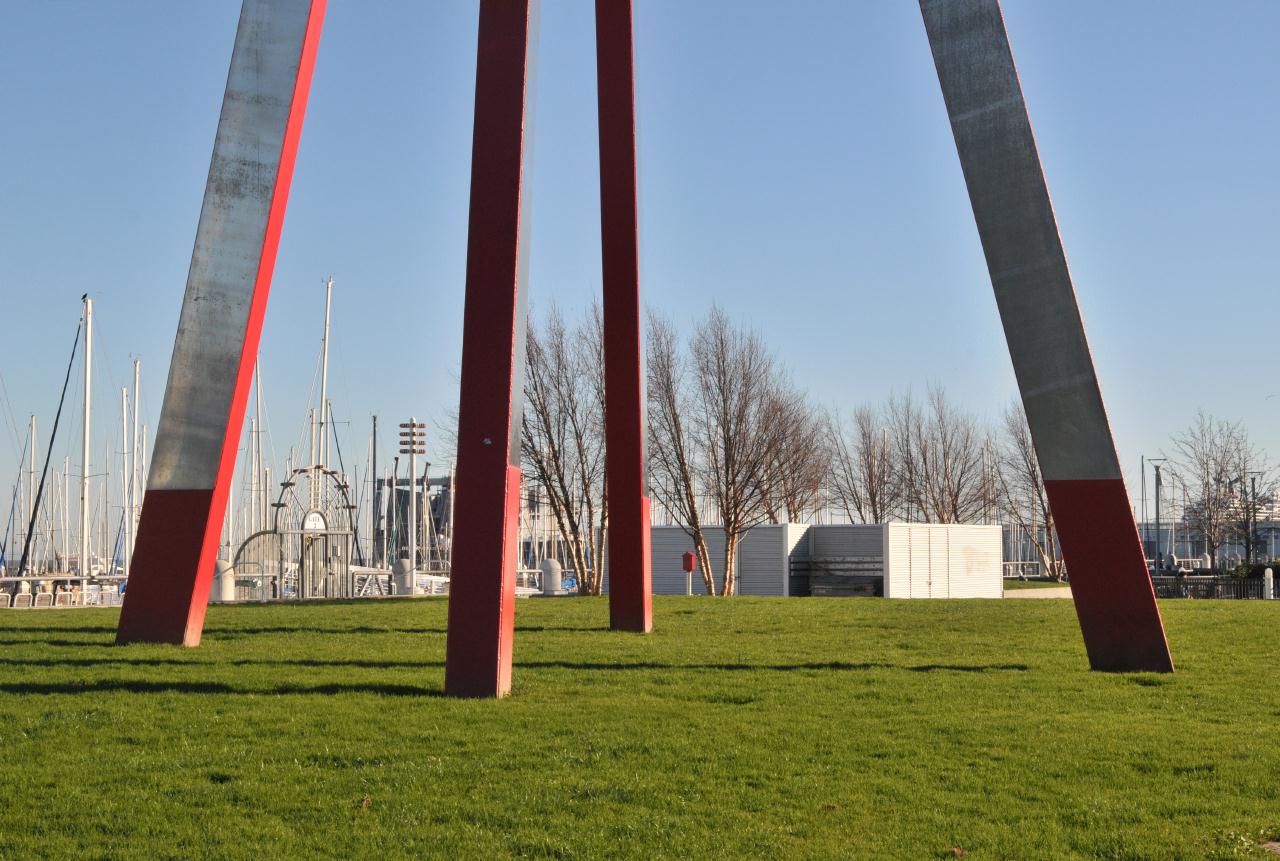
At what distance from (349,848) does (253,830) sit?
57 cm

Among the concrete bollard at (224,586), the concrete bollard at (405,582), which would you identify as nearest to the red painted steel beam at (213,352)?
the concrete bollard at (224,586)

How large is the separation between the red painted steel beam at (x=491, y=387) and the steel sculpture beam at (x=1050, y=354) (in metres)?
4.57

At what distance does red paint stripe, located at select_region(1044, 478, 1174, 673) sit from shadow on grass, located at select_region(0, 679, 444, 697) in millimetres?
6102

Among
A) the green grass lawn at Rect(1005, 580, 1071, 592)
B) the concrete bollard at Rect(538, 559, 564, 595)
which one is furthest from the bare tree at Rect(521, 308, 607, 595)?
the green grass lawn at Rect(1005, 580, 1071, 592)

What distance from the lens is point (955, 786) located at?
6.96 metres

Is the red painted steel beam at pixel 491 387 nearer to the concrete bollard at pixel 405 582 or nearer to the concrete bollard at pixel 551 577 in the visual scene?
the concrete bollard at pixel 551 577

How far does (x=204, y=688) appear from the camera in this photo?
10516mm

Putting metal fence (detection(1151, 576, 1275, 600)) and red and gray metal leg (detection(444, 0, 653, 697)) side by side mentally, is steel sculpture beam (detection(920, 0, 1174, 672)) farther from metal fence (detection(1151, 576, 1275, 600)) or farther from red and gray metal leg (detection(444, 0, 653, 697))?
metal fence (detection(1151, 576, 1275, 600))

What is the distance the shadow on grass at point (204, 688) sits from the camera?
10.3 m

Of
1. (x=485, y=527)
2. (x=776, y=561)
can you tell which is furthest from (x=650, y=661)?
(x=776, y=561)

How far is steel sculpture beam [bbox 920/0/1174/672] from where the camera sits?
12.0 meters

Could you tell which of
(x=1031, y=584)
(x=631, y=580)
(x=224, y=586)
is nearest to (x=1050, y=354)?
(x=631, y=580)

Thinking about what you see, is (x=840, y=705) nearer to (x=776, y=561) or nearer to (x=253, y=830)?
(x=253, y=830)

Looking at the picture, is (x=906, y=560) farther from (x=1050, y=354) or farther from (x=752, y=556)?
(x=1050, y=354)
